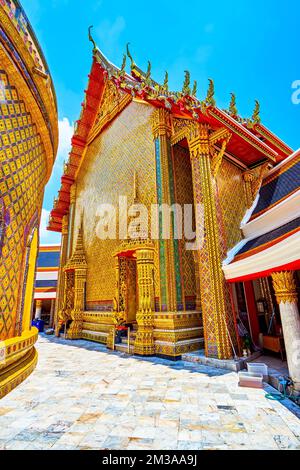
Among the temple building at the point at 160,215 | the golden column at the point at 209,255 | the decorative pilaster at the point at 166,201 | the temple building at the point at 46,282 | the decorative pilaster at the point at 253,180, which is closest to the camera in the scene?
the golden column at the point at 209,255

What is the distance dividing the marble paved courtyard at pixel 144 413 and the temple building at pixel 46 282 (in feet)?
39.3

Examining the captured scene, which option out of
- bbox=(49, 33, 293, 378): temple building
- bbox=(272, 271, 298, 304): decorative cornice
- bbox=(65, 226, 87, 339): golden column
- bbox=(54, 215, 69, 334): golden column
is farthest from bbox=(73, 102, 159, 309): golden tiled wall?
bbox=(272, 271, 298, 304): decorative cornice

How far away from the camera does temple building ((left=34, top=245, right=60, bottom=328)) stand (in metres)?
15.3

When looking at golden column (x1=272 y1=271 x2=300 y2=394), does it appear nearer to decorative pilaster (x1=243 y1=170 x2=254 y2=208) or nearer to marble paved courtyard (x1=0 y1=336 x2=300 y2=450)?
marble paved courtyard (x1=0 y1=336 x2=300 y2=450)

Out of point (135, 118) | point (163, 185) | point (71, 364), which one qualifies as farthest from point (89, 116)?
point (71, 364)

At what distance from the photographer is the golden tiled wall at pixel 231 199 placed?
20.2 ft

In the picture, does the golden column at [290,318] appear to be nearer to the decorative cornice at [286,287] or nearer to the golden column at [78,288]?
the decorative cornice at [286,287]

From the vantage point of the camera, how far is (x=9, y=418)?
249 cm

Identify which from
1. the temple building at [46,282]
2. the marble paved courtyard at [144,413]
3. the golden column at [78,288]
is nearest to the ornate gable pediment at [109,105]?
the golden column at [78,288]

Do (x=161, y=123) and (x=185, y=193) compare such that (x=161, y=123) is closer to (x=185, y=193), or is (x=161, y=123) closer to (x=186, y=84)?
(x=186, y=84)

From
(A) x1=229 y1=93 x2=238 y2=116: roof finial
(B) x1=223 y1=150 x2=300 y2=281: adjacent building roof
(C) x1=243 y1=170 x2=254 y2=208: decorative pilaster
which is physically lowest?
(B) x1=223 y1=150 x2=300 y2=281: adjacent building roof

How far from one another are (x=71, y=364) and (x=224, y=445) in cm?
410

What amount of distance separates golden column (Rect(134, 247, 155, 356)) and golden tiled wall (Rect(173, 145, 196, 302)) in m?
0.84

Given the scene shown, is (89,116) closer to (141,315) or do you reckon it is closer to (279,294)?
(141,315)
